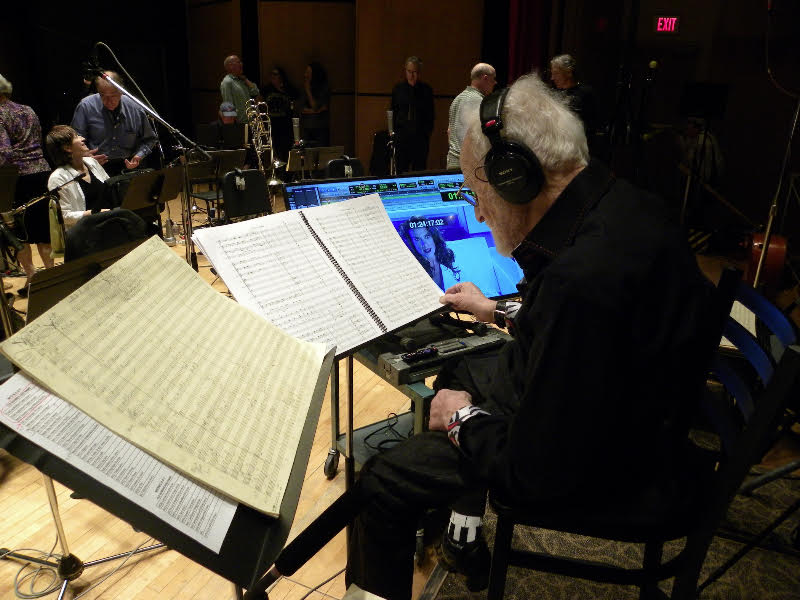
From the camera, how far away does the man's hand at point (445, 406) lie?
1.23 metres

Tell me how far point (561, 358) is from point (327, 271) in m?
0.75

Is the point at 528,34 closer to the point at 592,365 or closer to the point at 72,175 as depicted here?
the point at 72,175

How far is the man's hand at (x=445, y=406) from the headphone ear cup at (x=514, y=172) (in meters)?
0.45

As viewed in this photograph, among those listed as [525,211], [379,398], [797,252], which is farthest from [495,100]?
[797,252]

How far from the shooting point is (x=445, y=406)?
125cm

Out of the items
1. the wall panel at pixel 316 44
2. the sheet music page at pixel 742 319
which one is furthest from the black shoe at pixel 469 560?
the wall panel at pixel 316 44

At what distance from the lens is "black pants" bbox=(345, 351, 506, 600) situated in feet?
3.94

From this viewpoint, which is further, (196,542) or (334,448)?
(334,448)

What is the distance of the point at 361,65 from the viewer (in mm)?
7812

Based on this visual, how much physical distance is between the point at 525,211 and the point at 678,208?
19.5 feet

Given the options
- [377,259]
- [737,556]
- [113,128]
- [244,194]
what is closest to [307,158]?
[244,194]

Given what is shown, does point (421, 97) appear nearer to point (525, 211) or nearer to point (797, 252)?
point (797, 252)

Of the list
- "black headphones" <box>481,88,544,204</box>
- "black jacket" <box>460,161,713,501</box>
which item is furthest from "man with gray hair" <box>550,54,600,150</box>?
"black jacket" <box>460,161,713,501</box>

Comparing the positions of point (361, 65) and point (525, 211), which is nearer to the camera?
point (525, 211)
